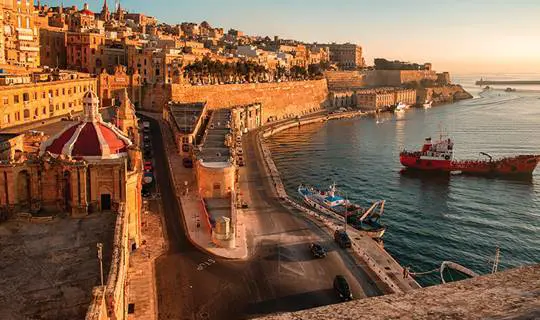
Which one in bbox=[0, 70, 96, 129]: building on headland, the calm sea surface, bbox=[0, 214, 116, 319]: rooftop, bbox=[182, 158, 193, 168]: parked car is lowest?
the calm sea surface

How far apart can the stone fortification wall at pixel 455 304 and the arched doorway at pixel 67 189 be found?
17.2 meters

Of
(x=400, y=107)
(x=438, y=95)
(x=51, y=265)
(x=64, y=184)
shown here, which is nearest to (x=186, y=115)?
(x=64, y=184)

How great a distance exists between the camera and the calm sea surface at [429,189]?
124 feet

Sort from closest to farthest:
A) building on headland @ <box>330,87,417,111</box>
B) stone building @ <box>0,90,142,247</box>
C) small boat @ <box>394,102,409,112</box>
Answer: stone building @ <box>0,90,142,247</box>
building on headland @ <box>330,87,417,111</box>
small boat @ <box>394,102,409,112</box>

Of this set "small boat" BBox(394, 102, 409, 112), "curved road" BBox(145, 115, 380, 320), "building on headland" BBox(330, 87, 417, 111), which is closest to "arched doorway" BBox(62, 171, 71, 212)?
"curved road" BBox(145, 115, 380, 320)

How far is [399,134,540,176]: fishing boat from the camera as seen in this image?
206ft

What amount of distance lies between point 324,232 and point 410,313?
2480cm

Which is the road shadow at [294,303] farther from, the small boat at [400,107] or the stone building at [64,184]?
the small boat at [400,107]

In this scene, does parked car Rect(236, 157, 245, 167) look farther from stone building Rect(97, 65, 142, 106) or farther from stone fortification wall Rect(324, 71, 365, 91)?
stone fortification wall Rect(324, 71, 365, 91)

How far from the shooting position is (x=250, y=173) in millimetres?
52438

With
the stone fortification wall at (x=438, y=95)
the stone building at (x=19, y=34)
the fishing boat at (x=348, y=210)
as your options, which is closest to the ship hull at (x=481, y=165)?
the fishing boat at (x=348, y=210)

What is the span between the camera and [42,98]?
169 ft

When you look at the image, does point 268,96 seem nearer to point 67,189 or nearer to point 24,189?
point 67,189

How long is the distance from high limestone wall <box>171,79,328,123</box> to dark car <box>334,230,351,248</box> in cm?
5166
